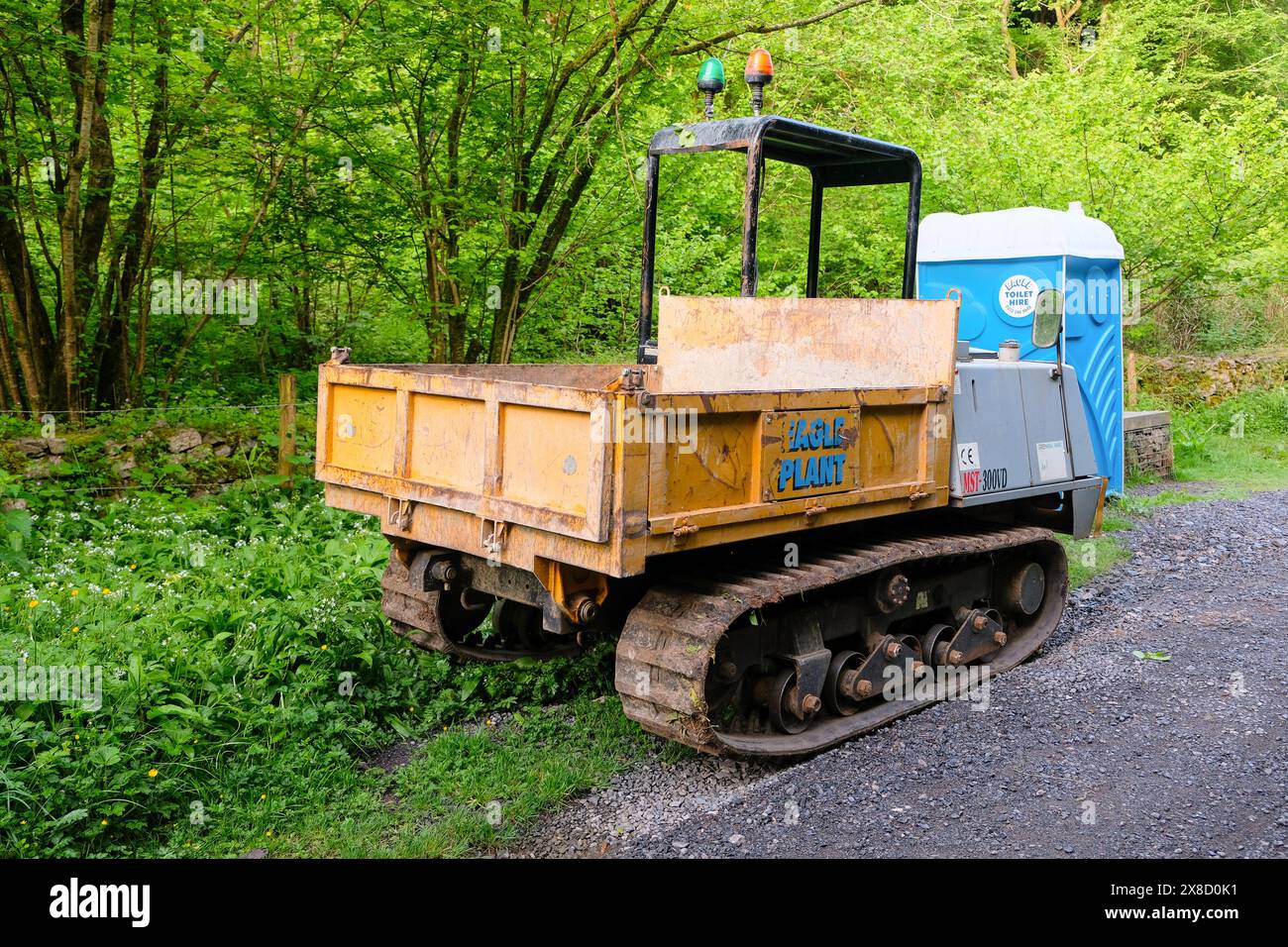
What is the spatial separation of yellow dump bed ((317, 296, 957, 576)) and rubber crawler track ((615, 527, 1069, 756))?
0.84ft

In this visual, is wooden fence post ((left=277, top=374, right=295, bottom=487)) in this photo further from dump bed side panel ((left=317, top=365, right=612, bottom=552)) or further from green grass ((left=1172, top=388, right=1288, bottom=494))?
green grass ((left=1172, top=388, right=1288, bottom=494))

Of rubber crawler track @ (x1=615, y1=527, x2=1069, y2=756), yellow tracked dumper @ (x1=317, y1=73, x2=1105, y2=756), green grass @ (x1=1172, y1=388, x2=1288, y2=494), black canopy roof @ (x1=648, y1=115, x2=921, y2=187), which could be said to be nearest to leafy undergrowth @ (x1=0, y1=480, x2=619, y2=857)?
yellow tracked dumper @ (x1=317, y1=73, x2=1105, y2=756)

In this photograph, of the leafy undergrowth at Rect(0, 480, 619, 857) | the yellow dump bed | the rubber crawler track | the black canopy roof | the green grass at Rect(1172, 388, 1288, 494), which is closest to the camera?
the yellow dump bed

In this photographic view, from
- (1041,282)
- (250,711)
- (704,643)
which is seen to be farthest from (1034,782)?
(1041,282)

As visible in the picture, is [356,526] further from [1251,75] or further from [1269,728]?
[1251,75]

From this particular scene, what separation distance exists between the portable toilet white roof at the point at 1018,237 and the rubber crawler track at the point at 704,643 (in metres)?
5.48

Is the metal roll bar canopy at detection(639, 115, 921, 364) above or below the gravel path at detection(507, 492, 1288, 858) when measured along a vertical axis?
above

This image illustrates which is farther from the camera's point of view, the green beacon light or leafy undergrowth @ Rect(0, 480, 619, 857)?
the green beacon light

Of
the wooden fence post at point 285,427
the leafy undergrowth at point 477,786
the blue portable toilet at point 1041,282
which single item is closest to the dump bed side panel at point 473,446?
the leafy undergrowth at point 477,786

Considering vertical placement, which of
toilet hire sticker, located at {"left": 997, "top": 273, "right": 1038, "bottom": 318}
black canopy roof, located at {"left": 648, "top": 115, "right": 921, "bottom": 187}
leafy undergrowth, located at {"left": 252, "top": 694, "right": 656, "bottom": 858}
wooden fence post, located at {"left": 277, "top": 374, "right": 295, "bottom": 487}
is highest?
black canopy roof, located at {"left": 648, "top": 115, "right": 921, "bottom": 187}

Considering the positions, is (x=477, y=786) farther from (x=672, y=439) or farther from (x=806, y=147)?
(x=806, y=147)

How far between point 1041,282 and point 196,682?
797cm

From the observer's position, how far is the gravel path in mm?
4141

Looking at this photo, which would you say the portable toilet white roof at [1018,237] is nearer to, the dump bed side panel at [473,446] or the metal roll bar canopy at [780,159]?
the metal roll bar canopy at [780,159]
